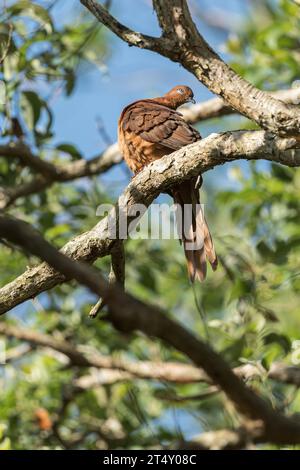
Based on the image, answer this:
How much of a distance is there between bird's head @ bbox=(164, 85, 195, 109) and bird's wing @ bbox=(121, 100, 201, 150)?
0.50 meters

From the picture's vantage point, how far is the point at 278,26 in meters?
5.84

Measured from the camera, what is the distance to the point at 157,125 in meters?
5.04

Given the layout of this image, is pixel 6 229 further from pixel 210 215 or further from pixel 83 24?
pixel 210 215

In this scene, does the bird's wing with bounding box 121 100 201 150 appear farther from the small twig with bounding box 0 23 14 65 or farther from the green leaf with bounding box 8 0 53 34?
the small twig with bounding box 0 23 14 65

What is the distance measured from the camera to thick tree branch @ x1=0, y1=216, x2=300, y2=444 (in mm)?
1641

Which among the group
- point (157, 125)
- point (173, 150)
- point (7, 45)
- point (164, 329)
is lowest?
point (164, 329)

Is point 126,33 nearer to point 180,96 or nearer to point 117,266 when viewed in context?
point 117,266

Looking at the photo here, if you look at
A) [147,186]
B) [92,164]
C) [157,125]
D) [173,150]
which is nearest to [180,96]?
[92,164]

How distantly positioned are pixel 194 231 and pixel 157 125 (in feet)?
2.44

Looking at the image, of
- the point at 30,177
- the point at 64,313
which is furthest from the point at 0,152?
the point at 64,313

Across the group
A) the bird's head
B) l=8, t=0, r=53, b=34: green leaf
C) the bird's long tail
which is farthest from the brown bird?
l=8, t=0, r=53, b=34: green leaf

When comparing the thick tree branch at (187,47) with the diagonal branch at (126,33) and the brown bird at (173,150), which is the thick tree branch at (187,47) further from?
the brown bird at (173,150)
